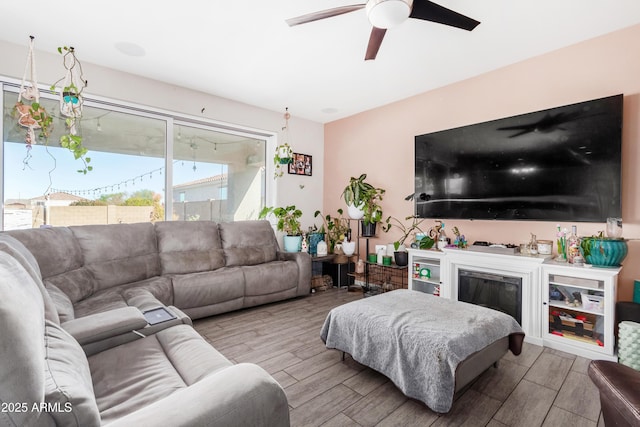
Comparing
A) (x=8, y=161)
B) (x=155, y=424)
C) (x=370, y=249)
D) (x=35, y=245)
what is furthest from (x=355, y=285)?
(x=8, y=161)

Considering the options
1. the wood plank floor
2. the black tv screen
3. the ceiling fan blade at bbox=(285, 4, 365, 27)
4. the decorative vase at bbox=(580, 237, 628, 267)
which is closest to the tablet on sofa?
the wood plank floor

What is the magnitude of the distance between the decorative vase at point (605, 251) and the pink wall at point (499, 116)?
0.29 metres

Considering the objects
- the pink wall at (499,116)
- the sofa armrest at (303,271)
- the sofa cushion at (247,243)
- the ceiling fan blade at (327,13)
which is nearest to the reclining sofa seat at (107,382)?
the ceiling fan blade at (327,13)

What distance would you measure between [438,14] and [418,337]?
2001 millimetres

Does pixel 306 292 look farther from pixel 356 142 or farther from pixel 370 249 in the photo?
pixel 356 142

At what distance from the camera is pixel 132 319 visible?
1.57 metres

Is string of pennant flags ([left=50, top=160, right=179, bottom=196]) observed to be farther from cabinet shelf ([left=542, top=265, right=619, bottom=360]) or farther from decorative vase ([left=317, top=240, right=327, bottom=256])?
cabinet shelf ([left=542, top=265, right=619, bottom=360])

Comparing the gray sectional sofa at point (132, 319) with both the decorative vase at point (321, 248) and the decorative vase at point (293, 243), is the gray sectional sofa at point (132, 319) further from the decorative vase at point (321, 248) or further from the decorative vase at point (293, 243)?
the decorative vase at point (321, 248)

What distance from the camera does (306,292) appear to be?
3.76 metres

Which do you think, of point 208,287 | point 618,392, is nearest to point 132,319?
point 208,287

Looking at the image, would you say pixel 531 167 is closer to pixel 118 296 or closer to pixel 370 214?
pixel 370 214

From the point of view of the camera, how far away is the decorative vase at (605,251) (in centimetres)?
219

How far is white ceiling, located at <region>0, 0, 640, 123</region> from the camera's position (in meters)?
2.16

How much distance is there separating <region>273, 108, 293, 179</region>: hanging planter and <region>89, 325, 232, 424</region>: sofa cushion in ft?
9.74
